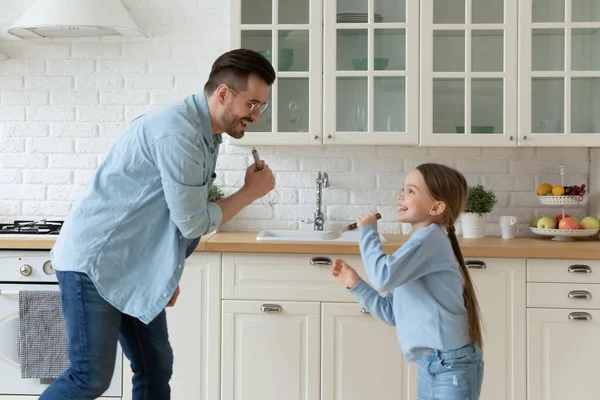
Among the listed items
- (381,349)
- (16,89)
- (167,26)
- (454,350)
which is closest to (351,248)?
(381,349)

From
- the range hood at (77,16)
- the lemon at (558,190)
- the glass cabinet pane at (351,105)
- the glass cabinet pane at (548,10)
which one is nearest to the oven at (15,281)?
the range hood at (77,16)

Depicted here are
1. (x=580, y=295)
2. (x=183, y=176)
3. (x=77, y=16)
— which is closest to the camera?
(x=183, y=176)

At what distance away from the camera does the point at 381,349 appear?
9.78 feet

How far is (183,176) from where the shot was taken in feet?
6.72

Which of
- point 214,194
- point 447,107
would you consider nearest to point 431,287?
point 447,107

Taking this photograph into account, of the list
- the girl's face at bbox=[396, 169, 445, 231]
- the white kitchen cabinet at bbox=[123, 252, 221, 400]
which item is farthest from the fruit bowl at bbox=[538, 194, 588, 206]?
the white kitchen cabinet at bbox=[123, 252, 221, 400]

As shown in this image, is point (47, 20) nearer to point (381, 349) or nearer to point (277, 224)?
point (277, 224)

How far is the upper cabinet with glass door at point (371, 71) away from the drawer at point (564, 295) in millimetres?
805

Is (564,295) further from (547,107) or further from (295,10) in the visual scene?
(295,10)

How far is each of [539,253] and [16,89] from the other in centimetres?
255

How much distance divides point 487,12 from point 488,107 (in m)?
0.41

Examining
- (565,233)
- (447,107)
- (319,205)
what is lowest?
(565,233)

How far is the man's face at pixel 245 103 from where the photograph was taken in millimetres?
2158

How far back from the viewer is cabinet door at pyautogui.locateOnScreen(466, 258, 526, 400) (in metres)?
2.93
